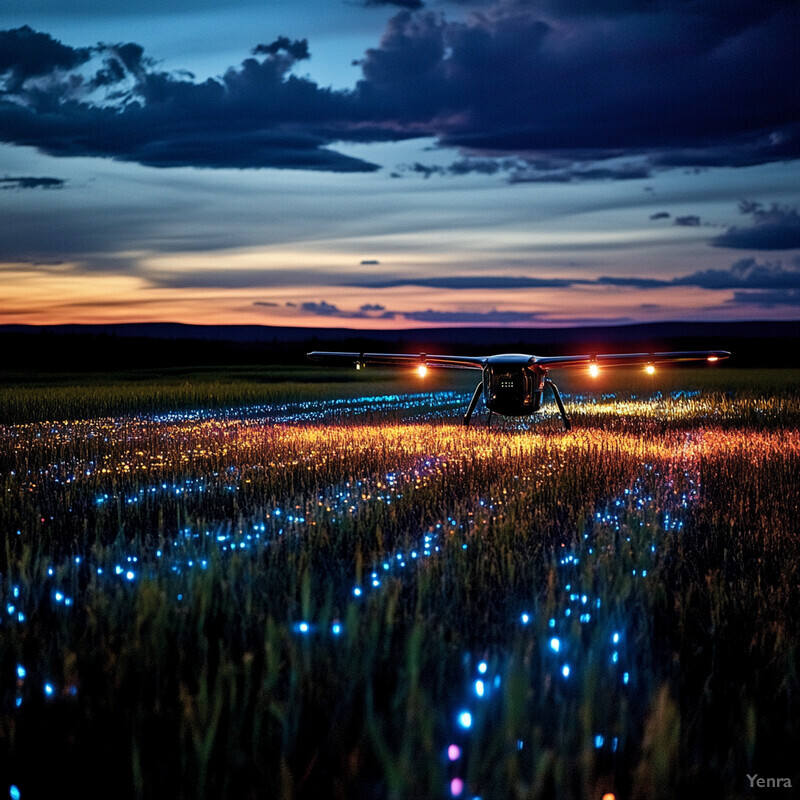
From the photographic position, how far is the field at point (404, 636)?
381cm

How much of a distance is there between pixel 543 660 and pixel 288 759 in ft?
5.83

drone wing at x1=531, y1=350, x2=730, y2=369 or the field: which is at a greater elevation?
drone wing at x1=531, y1=350, x2=730, y2=369

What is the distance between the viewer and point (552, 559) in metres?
7.62

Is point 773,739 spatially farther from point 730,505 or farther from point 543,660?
point 730,505

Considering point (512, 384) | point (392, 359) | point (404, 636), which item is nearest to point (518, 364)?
point (512, 384)

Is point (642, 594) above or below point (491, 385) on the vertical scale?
below

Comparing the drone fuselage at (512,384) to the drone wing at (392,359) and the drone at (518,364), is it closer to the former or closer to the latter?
the drone at (518,364)

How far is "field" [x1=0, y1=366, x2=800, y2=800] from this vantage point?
3.81 m

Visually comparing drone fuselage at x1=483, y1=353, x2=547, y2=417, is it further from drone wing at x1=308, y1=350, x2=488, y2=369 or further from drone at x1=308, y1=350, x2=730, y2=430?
drone wing at x1=308, y1=350, x2=488, y2=369

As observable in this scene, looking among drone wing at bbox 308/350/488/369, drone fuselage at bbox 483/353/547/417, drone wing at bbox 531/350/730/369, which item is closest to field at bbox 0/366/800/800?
drone fuselage at bbox 483/353/547/417

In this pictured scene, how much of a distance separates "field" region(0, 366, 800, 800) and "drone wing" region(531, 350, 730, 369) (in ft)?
24.0

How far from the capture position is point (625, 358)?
842 inches

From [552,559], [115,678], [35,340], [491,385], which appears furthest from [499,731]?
[35,340]

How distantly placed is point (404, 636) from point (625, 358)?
17.3 meters
